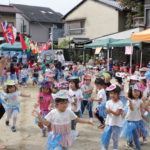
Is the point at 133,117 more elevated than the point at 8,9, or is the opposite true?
the point at 8,9

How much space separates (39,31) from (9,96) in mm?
34460

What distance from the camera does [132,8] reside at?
2641 centimetres

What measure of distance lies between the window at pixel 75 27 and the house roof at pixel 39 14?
7256mm

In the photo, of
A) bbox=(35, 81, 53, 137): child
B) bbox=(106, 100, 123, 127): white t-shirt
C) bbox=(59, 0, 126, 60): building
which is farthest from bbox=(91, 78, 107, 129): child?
bbox=(59, 0, 126, 60): building

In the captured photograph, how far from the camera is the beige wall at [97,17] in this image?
94.0ft

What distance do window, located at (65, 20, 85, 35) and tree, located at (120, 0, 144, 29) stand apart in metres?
6.44

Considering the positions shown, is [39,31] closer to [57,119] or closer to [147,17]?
[147,17]

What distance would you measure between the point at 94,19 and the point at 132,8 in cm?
562

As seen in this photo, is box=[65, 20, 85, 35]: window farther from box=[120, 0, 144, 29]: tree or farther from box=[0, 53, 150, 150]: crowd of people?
box=[0, 53, 150, 150]: crowd of people

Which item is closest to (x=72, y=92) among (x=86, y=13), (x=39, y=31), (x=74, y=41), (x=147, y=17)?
(x=147, y=17)

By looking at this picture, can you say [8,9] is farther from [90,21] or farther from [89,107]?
[89,107]

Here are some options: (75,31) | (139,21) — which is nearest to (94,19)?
(75,31)

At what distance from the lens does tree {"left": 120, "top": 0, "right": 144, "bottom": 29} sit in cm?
2497

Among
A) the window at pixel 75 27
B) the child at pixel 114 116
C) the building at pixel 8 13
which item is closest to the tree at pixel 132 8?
the window at pixel 75 27
